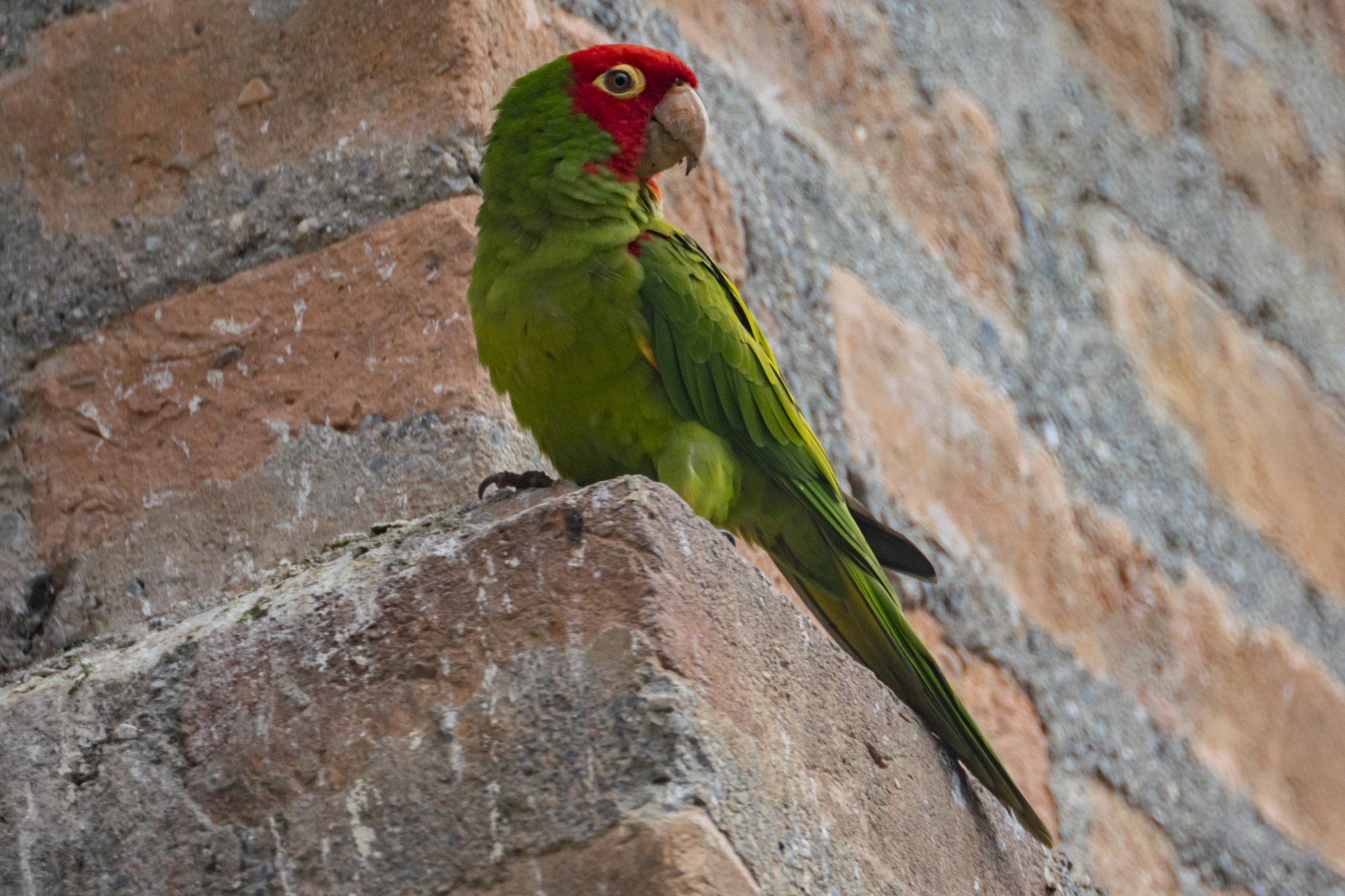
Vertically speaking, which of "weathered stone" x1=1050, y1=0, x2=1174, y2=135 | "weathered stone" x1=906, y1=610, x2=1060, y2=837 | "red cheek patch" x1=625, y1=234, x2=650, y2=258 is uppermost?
"weathered stone" x1=1050, y1=0, x2=1174, y2=135

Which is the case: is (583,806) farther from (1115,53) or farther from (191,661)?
(1115,53)

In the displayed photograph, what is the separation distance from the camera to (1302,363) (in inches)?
149

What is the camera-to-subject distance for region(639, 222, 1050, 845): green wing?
2.09 m

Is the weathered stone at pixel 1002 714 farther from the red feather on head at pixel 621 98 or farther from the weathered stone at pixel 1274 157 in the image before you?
the weathered stone at pixel 1274 157

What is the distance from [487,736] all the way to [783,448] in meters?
0.82

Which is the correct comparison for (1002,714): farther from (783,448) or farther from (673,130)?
(673,130)

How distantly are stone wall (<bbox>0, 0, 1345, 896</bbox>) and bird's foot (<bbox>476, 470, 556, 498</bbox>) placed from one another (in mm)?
85

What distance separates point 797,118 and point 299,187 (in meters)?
1.07

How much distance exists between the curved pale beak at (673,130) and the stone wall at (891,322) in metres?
0.26

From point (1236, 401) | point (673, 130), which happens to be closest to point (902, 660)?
point (673, 130)

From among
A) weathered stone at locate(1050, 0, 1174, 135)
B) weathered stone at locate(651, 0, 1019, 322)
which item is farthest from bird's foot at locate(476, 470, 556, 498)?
weathered stone at locate(1050, 0, 1174, 135)

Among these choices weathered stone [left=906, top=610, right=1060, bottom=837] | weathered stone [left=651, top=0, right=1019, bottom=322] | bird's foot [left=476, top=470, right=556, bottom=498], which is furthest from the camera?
weathered stone [left=651, top=0, right=1019, bottom=322]

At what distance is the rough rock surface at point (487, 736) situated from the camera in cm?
142

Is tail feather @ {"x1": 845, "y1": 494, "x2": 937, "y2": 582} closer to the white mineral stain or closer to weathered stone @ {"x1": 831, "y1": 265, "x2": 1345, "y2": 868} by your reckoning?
weathered stone @ {"x1": 831, "y1": 265, "x2": 1345, "y2": 868}
